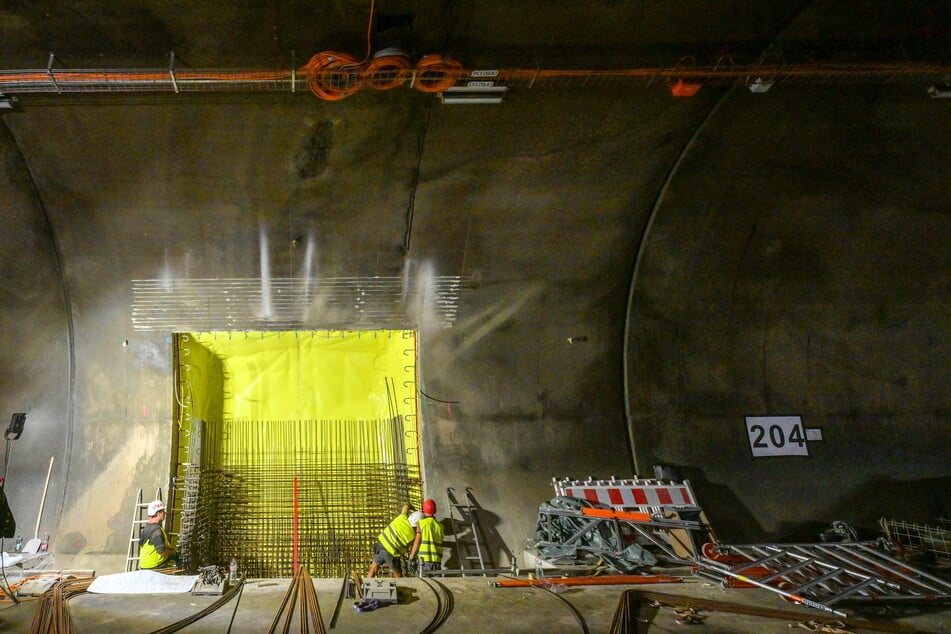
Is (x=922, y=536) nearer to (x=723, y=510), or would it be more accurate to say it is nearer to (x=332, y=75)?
(x=723, y=510)

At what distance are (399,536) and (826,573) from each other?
4229 mm

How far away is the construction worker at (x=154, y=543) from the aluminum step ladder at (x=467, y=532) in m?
3.04

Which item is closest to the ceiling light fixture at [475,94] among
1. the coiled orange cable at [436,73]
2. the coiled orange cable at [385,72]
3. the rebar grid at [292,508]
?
the coiled orange cable at [436,73]

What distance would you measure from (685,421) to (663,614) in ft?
10.7

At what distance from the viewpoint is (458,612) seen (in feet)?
17.7

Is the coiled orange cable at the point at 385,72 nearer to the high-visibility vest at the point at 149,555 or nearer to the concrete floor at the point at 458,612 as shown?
the concrete floor at the point at 458,612

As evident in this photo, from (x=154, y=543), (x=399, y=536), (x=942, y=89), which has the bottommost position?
(x=399, y=536)

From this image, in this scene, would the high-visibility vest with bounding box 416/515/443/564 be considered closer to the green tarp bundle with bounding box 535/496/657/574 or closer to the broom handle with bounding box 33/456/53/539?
the green tarp bundle with bounding box 535/496/657/574

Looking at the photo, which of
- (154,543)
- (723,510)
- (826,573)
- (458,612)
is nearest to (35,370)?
(154,543)

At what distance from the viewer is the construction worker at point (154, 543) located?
6741 mm

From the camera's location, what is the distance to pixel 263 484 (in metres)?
8.77

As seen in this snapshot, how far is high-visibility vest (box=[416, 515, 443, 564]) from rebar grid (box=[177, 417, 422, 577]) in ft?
3.17

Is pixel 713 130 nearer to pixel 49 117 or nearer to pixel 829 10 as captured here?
pixel 829 10

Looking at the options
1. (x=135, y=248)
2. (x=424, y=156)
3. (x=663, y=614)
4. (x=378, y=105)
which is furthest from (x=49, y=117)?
(x=663, y=614)
